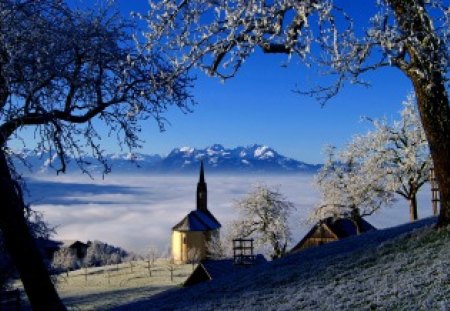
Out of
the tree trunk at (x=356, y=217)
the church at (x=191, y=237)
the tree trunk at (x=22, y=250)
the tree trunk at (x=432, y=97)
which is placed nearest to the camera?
the tree trunk at (x=432, y=97)

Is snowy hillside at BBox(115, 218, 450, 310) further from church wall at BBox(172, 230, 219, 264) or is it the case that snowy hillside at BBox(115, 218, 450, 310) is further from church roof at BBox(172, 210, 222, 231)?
church roof at BBox(172, 210, 222, 231)

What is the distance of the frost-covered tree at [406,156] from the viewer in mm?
43125

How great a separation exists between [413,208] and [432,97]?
3226 centimetres

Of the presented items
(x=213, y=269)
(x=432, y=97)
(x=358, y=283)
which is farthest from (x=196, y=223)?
(x=358, y=283)

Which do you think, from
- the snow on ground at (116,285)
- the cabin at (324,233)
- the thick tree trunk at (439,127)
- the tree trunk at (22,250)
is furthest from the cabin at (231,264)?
the tree trunk at (22,250)

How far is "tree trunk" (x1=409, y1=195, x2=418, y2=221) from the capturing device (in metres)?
42.0

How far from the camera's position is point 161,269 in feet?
282

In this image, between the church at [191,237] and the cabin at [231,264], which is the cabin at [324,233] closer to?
the cabin at [231,264]

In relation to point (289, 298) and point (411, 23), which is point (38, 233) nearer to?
point (289, 298)

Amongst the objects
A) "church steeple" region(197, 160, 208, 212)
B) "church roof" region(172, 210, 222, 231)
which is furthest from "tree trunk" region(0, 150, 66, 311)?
"church steeple" region(197, 160, 208, 212)

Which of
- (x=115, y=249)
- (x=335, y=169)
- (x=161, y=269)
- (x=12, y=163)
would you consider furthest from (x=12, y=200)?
(x=115, y=249)

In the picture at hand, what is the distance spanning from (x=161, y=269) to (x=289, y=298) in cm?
7712

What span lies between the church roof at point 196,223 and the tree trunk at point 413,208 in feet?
182

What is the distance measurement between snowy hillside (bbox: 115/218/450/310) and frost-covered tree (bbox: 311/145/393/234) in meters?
33.4
